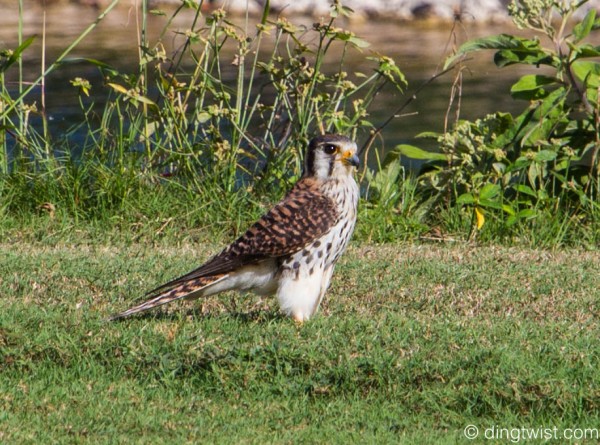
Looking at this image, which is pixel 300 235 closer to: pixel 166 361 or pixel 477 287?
pixel 166 361

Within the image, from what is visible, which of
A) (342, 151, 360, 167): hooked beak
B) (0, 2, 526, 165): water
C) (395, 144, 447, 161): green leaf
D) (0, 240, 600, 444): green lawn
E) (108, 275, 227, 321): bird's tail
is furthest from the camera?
(0, 2, 526, 165): water

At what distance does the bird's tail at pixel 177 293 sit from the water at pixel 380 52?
4959 mm

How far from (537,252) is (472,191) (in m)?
0.81

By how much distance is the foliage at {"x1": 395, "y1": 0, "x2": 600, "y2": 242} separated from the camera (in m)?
8.29

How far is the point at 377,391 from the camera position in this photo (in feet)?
16.8

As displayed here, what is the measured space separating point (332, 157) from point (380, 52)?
8.26 m

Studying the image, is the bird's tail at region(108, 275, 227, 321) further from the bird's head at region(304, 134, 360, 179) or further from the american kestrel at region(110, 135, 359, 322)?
the bird's head at region(304, 134, 360, 179)

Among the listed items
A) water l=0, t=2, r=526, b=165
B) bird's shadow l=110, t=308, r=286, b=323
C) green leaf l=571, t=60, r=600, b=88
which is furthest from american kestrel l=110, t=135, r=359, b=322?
water l=0, t=2, r=526, b=165

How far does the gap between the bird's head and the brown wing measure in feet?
0.79

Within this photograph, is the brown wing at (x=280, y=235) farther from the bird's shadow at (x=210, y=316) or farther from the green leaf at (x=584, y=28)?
the green leaf at (x=584, y=28)

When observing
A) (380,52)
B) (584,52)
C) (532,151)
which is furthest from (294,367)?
(380,52)

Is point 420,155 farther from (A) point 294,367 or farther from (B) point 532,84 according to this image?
(A) point 294,367

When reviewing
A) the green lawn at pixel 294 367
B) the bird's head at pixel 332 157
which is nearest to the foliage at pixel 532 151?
the green lawn at pixel 294 367

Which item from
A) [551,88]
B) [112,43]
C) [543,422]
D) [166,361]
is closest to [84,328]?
[166,361]
